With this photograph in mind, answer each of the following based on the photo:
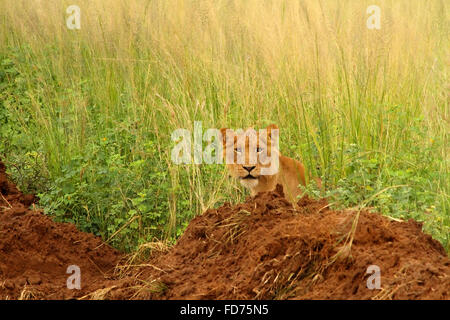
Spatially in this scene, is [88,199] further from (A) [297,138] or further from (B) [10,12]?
(B) [10,12]

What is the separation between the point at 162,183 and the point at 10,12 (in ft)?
16.0

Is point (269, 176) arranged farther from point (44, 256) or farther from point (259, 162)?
point (44, 256)

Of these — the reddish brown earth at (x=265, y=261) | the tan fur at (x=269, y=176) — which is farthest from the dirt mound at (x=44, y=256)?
the tan fur at (x=269, y=176)

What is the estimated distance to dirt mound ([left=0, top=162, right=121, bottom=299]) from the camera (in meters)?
4.15

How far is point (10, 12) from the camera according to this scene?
9023mm

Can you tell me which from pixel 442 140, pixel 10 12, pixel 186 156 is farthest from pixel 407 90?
pixel 10 12

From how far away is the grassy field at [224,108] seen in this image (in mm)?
5121

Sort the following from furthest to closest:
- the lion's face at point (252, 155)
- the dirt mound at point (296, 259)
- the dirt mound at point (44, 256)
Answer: the lion's face at point (252, 155) < the dirt mound at point (44, 256) < the dirt mound at point (296, 259)

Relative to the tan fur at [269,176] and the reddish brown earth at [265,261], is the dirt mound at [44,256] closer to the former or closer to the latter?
the reddish brown earth at [265,261]

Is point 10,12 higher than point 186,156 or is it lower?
higher

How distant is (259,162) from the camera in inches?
195

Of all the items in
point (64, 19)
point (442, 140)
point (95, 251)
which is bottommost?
point (95, 251)

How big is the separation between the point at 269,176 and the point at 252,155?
223 millimetres

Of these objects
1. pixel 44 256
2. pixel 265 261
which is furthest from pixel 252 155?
pixel 44 256
